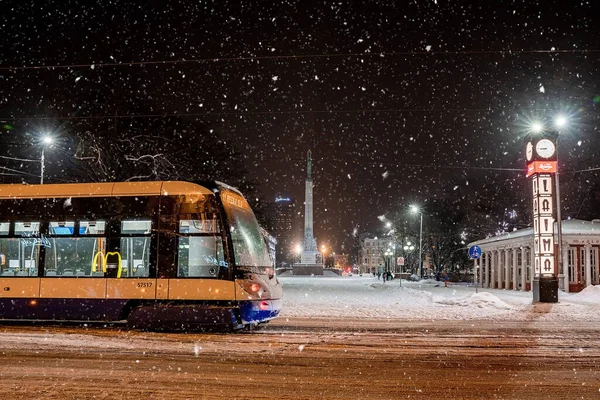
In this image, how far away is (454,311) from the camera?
2097 cm

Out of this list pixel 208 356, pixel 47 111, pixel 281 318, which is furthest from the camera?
pixel 47 111

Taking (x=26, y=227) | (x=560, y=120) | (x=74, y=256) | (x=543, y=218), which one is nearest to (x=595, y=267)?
(x=543, y=218)

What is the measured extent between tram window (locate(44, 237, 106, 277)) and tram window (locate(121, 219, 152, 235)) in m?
0.55

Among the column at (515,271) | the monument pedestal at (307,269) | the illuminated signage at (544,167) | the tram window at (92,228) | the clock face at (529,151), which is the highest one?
the clock face at (529,151)

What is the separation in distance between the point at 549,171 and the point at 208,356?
20.7 meters

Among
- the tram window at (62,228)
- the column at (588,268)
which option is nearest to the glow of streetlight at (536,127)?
the column at (588,268)

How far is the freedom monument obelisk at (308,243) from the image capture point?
252 feet

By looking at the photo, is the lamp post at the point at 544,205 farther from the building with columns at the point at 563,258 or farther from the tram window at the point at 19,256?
the tram window at the point at 19,256

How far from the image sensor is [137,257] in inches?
532

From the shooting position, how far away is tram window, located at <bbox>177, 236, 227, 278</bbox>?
509 inches

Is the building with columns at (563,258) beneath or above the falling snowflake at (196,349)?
above

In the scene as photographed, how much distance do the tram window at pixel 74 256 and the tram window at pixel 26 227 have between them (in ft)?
1.80

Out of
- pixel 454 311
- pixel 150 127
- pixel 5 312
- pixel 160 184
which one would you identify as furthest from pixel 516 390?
pixel 150 127

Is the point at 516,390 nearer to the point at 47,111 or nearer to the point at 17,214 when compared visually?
the point at 17,214
